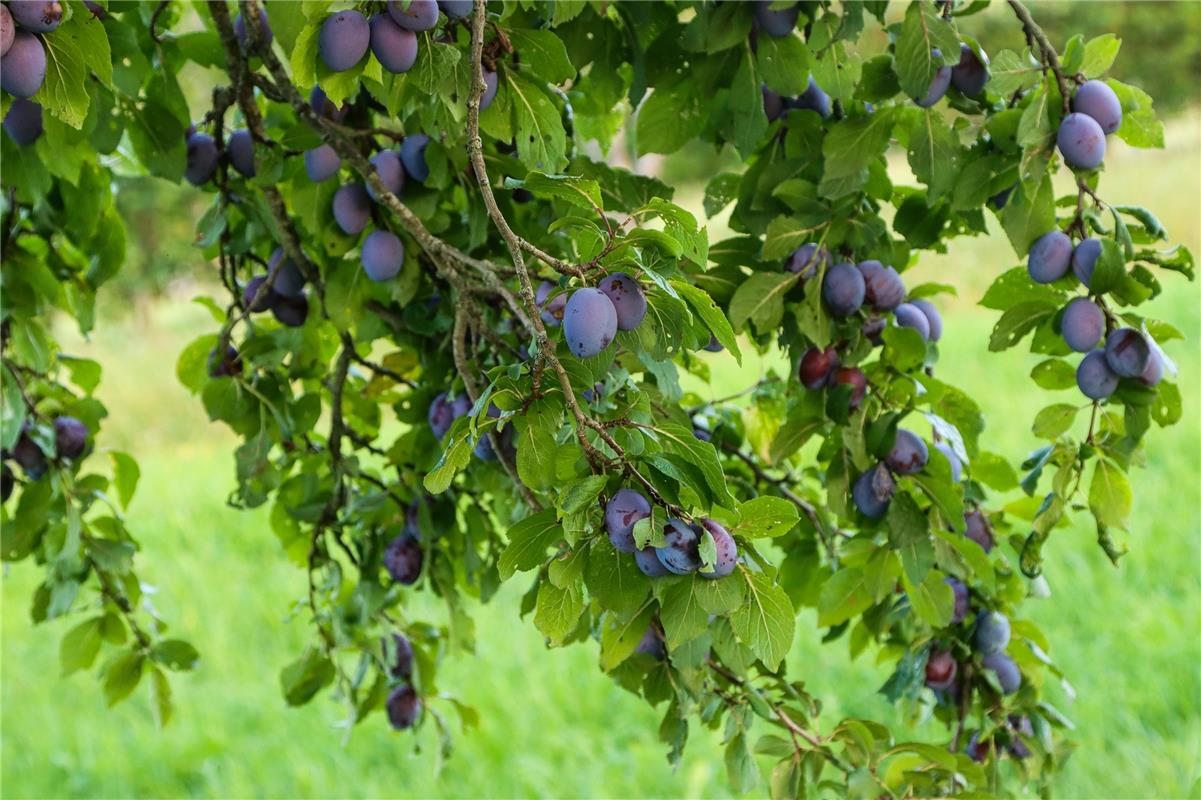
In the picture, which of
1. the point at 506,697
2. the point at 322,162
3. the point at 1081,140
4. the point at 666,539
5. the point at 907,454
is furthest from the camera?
the point at 506,697

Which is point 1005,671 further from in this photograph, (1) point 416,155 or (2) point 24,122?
(2) point 24,122

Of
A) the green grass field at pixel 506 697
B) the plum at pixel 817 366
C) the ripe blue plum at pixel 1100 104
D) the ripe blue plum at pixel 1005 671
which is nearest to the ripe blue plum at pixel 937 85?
the ripe blue plum at pixel 1100 104

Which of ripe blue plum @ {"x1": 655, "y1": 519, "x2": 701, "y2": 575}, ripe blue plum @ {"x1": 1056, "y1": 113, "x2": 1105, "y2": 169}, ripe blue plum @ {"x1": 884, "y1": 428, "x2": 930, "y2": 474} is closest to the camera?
ripe blue plum @ {"x1": 655, "y1": 519, "x2": 701, "y2": 575}

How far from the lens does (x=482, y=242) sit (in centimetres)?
111

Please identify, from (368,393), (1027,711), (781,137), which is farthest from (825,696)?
(781,137)

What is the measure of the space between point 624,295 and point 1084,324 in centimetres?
45

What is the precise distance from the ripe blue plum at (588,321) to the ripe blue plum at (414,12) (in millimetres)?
207

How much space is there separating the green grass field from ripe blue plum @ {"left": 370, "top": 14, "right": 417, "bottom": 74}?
1.77m

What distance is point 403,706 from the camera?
61.5 inches

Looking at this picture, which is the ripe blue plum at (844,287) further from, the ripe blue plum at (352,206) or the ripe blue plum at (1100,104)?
the ripe blue plum at (352,206)

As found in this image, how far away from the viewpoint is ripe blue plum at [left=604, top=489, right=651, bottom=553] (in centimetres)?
69

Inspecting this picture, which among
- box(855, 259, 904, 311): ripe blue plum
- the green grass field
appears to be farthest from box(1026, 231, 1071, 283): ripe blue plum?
the green grass field

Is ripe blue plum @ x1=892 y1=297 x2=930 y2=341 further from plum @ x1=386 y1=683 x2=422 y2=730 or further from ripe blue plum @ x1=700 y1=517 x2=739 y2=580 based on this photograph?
plum @ x1=386 y1=683 x2=422 y2=730

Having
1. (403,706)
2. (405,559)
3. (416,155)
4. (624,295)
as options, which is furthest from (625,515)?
(403,706)
